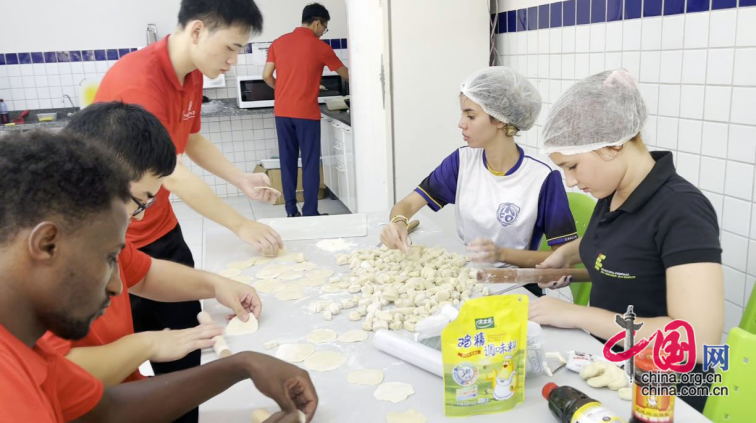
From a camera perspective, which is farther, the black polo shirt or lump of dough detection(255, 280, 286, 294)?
lump of dough detection(255, 280, 286, 294)

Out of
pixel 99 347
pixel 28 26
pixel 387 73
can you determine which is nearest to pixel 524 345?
pixel 99 347

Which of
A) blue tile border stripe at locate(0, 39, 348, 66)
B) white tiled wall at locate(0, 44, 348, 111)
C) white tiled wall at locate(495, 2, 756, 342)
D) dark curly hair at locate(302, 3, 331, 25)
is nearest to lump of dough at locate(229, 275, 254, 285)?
white tiled wall at locate(495, 2, 756, 342)

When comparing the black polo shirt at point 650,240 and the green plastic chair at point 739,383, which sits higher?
the black polo shirt at point 650,240

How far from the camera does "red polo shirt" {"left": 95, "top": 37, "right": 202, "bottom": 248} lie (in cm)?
179

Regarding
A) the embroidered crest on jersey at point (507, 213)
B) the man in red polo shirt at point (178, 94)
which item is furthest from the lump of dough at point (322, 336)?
the embroidered crest on jersey at point (507, 213)

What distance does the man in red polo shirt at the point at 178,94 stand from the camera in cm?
181

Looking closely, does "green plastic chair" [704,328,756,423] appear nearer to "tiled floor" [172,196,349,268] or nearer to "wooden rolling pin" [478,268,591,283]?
"wooden rolling pin" [478,268,591,283]

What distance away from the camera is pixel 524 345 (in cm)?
104

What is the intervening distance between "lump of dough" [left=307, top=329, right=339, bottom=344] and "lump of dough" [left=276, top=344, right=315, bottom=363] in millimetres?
30

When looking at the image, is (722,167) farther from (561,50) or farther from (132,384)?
(132,384)

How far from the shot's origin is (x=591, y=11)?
247 centimetres

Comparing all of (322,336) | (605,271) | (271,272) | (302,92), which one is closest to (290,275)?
(271,272)

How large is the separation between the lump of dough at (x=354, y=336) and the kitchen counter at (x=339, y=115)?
3.15 meters

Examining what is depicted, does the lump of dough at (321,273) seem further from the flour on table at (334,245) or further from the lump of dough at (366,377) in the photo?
the lump of dough at (366,377)
